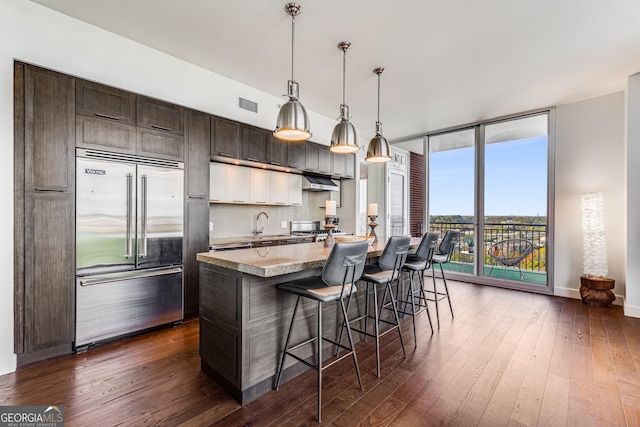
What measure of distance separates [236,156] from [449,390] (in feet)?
10.9

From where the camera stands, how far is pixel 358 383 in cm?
212

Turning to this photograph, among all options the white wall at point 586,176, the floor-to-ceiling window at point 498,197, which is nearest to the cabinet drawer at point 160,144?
the floor-to-ceiling window at point 498,197

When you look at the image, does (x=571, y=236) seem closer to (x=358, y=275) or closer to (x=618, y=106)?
(x=618, y=106)

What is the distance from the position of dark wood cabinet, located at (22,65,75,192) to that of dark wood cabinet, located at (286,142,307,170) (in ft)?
8.57

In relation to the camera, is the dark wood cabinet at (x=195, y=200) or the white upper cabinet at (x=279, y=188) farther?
the white upper cabinet at (x=279, y=188)

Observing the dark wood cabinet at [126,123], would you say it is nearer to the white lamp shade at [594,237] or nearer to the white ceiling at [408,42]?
the white ceiling at [408,42]

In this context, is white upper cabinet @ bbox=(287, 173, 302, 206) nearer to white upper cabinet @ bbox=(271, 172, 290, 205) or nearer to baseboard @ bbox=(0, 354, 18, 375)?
white upper cabinet @ bbox=(271, 172, 290, 205)

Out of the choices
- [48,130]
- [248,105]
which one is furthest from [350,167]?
[48,130]

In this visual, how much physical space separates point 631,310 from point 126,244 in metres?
5.81

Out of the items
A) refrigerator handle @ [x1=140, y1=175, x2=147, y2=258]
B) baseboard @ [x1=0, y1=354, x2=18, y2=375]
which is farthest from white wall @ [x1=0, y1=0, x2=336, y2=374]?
refrigerator handle @ [x1=140, y1=175, x2=147, y2=258]

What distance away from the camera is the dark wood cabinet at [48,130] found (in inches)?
92.1

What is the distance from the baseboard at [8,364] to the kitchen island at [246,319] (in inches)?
57.4

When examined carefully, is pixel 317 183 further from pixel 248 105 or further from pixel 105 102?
pixel 105 102

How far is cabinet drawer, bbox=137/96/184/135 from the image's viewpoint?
297 cm
